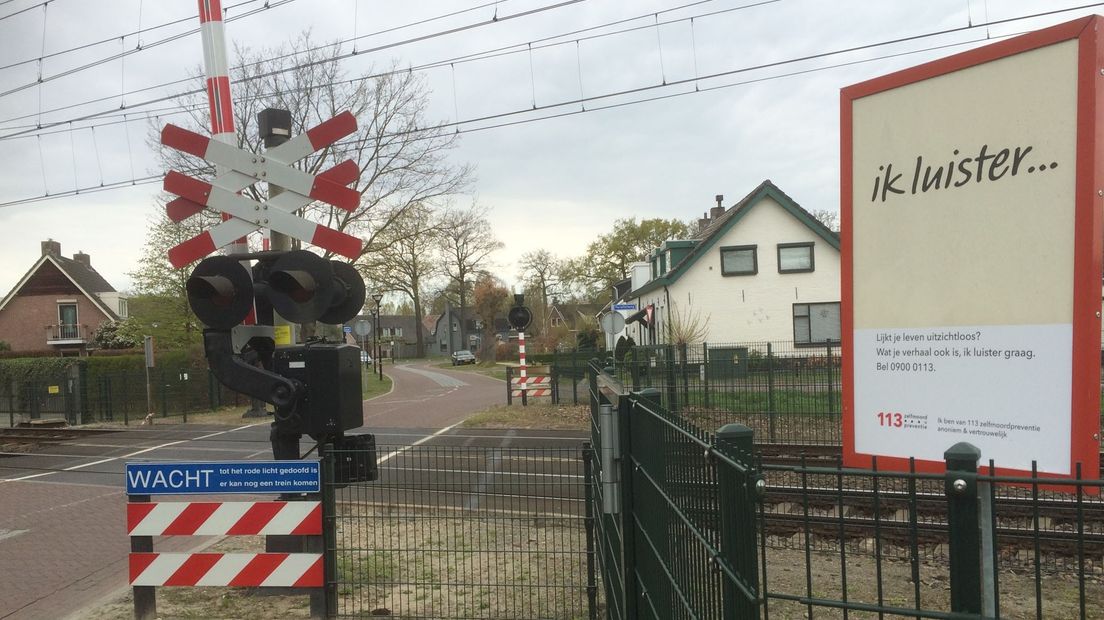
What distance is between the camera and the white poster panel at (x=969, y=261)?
3436 millimetres

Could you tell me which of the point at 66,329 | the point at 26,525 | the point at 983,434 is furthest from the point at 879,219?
the point at 66,329

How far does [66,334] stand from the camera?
155ft

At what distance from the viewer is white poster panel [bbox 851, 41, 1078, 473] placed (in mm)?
3436

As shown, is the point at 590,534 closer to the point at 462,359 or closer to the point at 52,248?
the point at 52,248

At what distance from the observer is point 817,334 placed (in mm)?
31141

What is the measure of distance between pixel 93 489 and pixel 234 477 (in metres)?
8.89

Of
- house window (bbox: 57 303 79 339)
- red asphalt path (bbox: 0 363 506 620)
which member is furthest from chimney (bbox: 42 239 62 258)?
red asphalt path (bbox: 0 363 506 620)

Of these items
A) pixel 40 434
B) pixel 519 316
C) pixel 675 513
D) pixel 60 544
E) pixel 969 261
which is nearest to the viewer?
pixel 675 513

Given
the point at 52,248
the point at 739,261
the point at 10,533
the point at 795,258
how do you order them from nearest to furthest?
the point at 10,533 < the point at 795,258 < the point at 739,261 < the point at 52,248

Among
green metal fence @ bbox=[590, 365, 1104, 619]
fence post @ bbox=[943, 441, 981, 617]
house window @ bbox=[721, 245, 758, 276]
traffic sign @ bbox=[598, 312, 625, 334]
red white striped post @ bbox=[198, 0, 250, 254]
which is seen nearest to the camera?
green metal fence @ bbox=[590, 365, 1104, 619]

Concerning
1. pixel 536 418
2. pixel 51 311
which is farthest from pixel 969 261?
pixel 51 311

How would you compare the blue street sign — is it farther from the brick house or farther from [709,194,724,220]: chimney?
the brick house

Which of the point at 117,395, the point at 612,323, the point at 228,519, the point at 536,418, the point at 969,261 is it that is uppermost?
the point at 969,261

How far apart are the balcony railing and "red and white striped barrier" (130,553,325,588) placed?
49.7m
